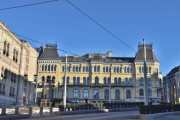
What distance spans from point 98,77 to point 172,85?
35656mm

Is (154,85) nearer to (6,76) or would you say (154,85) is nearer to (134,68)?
(134,68)

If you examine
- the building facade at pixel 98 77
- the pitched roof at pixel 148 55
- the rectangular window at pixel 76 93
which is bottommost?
the rectangular window at pixel 76 93

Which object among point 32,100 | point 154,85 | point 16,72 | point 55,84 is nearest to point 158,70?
point 154,85

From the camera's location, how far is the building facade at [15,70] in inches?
2318

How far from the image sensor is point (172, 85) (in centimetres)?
12106

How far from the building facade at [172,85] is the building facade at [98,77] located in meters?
17.5

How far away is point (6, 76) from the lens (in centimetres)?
6091

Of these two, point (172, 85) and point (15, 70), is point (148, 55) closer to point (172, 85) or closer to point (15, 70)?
point (172, 85)

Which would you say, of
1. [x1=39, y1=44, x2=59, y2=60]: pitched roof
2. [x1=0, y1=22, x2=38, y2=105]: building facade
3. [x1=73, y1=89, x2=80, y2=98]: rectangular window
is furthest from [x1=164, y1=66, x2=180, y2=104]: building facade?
[x1=0, y1=22, x2=38, y2=105]: building facade

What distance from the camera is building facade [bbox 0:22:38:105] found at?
193 ft

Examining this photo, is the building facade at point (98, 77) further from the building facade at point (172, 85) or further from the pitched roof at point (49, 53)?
the building facade at point (172, 85)

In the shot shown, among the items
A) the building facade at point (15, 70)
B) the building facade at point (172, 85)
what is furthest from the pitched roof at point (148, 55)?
the building facade at point (15, 70)

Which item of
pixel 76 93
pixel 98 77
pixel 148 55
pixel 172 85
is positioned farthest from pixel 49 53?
pixel 172 85

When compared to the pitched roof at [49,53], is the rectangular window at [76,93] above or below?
below
